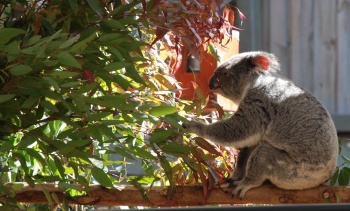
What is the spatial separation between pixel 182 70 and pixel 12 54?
1.52 metres

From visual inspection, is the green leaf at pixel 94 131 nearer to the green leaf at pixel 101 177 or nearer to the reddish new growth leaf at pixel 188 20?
the green leaf at pixel 101 177

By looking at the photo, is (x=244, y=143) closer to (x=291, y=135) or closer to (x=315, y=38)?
(x=291, y=135)

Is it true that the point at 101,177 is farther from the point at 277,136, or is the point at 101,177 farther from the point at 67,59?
the point at 277,136

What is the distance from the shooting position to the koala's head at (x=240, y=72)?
10.6ft

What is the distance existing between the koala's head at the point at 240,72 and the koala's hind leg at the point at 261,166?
0.44 meters

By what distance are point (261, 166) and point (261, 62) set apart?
0.63m

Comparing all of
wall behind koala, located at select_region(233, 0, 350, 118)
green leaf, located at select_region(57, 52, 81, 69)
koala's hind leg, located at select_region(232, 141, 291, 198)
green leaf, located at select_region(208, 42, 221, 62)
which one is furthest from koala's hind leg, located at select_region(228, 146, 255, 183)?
wall behind koala, located at select_region(233, 0, 350, 118)

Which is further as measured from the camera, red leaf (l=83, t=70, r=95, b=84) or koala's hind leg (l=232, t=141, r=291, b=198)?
koala's hind leg (l=232, t=141, r=291, b=198)

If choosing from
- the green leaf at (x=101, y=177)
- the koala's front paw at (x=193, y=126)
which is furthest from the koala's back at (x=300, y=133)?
the green leaf at (x=101, y=177)

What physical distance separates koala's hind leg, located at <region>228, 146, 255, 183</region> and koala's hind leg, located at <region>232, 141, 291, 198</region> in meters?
0.10

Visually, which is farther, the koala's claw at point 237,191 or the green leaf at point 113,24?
the koala's claw at point 237,191

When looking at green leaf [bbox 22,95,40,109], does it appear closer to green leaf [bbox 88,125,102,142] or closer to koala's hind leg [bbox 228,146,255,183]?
green leaf [bbox 88,125,102,142]

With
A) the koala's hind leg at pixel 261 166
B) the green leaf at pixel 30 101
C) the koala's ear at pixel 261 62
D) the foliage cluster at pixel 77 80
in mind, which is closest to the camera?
the foliage cluster at pixel 77 80

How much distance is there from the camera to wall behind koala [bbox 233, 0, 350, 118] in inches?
193
